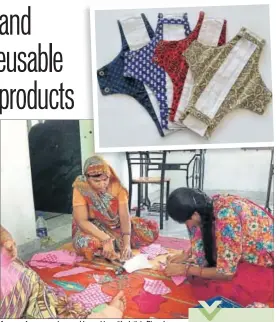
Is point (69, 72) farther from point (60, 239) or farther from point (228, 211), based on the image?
point (228, 211)

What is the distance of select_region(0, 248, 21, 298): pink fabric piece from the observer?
941 millimetres

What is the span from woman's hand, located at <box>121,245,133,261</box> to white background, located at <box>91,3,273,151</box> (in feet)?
0.90

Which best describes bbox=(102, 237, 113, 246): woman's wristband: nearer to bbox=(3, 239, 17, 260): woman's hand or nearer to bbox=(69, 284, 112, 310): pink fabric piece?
bbox=(69, 284, 112, 310): pink fabric piece

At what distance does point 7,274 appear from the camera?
3.11 feet

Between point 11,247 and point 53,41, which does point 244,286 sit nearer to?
point 11,247

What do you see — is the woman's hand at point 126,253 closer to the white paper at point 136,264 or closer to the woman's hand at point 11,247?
the white paper at point 136,264

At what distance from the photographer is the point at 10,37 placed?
0.96m

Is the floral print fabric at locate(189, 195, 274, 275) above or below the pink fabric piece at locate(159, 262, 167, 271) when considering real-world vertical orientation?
above

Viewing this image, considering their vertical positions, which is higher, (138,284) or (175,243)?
(175,243)

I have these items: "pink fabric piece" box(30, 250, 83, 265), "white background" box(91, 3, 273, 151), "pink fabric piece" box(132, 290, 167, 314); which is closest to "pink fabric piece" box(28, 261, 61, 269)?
"pink fabric piece" box(30, 250, 83, 265)

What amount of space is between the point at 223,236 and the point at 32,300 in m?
0.53

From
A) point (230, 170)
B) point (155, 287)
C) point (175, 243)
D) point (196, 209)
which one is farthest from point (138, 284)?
point (230, 170)

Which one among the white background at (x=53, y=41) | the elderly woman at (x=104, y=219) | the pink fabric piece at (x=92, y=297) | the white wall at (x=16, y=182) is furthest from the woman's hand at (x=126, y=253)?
the white background at (x=53, y=41)

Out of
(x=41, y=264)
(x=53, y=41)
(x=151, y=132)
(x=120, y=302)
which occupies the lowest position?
(x=120, y=302)
